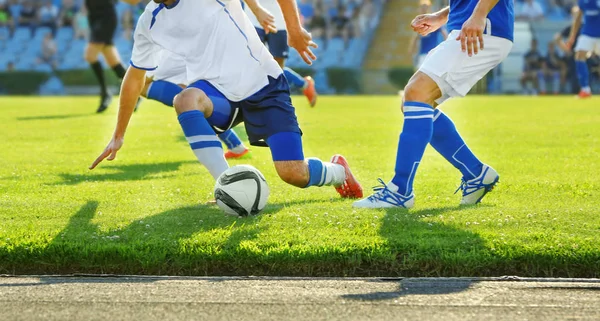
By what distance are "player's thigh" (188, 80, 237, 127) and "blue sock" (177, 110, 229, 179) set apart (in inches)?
4.1

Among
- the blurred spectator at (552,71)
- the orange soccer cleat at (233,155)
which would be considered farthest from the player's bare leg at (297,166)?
the blurred spectator at (552,71)

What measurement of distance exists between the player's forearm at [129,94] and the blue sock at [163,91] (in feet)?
8.25

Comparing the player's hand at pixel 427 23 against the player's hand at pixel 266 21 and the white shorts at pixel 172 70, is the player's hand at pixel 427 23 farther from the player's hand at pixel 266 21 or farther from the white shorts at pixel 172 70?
the white shorts at pixel 172 70

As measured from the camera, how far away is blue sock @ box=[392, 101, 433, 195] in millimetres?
5398

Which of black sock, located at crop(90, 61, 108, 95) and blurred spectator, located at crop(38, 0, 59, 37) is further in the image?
blurred spectator, located at crop(38, 0, 59, 37)

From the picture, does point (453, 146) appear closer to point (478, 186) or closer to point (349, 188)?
point (478, 186)

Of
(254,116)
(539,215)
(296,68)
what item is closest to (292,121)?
(254,116)

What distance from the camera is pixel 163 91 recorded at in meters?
8.45

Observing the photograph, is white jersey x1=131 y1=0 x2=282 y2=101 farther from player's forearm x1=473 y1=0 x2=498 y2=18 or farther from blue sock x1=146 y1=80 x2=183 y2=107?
blue sock x1=146 y1=80 x2=183 y2=107

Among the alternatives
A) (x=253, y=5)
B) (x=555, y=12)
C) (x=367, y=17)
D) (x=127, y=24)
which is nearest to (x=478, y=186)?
(x=253, y=5)

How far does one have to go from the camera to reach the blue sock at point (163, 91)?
8.44 metres

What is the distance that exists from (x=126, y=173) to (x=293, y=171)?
2443 mm

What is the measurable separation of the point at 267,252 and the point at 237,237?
1.05ft

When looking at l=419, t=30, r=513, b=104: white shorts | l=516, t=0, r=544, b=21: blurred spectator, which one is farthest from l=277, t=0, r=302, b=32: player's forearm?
l=516, t=0, r=544, b=21: blurred spectator
